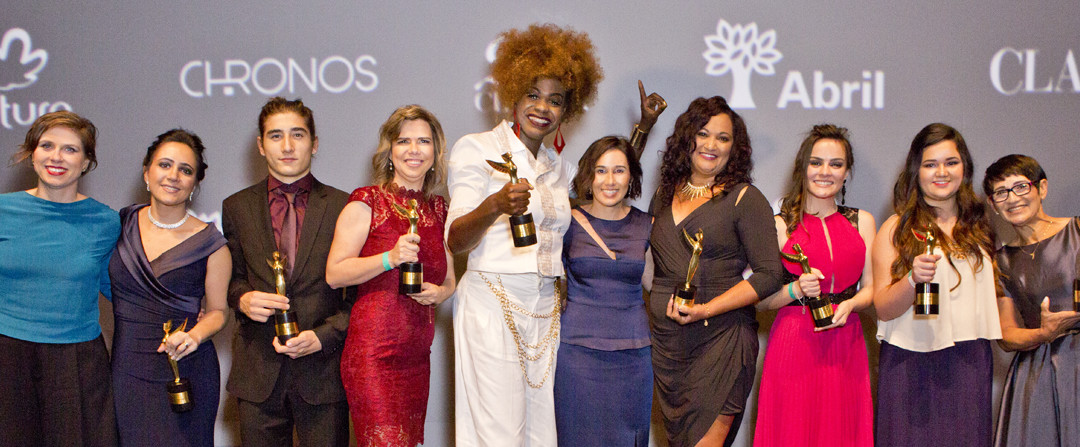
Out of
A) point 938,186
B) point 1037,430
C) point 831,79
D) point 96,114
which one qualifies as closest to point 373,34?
point 96,114

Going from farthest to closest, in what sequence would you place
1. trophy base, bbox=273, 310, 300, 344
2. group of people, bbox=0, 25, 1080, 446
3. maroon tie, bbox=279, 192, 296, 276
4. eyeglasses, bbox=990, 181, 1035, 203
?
eyeglasses, bbox=990, 181, 1035, 203
maroon tie, bbox=279, 192, 296, 276
group of people, bbox=0, 25, 1080, 446
trophy base, bbox=273, 310, 300, 344

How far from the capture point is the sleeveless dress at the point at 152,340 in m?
2.93

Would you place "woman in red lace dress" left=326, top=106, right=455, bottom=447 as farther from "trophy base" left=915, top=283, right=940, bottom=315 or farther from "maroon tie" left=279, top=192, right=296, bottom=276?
"trophy base" left=915, top=283, right=940, bottom=315

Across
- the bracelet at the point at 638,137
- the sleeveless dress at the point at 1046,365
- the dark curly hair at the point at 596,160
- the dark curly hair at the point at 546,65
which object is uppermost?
the dark curly hair at the point at 546,65

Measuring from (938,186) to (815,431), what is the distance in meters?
1.17

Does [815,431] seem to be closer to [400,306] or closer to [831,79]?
[400,306]

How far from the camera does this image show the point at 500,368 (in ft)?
9.12

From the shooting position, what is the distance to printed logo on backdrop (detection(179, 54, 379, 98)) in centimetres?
417

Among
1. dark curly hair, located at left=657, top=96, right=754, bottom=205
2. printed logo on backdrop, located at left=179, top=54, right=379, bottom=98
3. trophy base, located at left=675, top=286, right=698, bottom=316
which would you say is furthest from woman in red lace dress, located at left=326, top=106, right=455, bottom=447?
printed logo on backdrop, located at left=179, top=54, right=379, bottom=98

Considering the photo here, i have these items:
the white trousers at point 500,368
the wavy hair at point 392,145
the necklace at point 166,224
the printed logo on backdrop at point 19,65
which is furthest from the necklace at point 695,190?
the printed logo on backdrop at point 19,65

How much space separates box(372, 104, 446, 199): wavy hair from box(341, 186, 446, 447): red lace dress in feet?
0.31

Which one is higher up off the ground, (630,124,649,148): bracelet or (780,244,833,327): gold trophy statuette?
(630,124,649,148): bracelet

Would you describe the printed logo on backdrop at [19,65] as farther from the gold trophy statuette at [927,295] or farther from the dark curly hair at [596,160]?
the gold trophy statuette at [927,295]

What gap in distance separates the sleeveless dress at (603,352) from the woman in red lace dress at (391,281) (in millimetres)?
541
